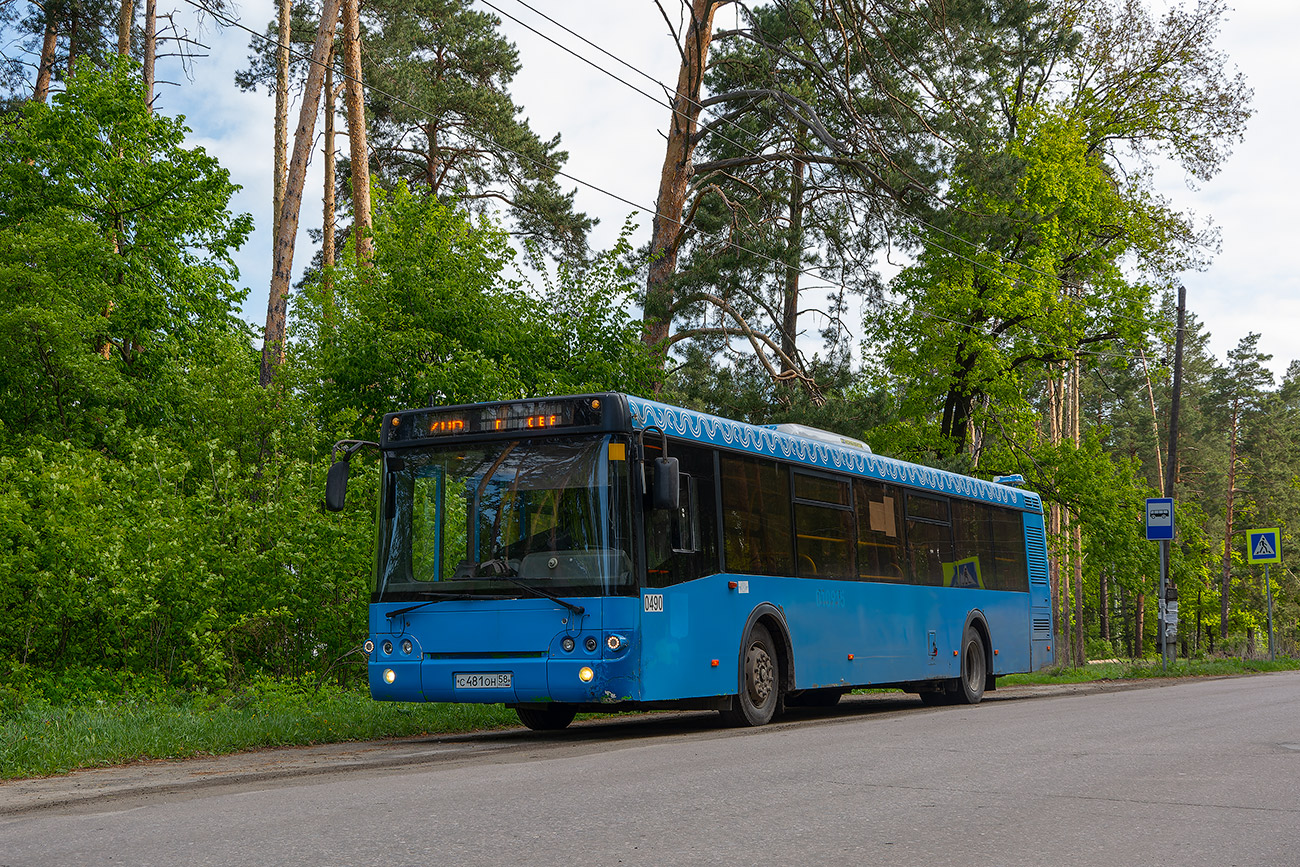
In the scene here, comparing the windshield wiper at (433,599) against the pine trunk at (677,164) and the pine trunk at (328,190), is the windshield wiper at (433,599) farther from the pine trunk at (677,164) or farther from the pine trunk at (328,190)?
the pine trunk at (328,190)

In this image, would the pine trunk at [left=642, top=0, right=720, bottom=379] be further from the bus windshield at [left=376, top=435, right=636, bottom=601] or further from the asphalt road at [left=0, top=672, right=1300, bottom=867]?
the asphalt road at [left=0, top=672, right=1300, bottom=867]

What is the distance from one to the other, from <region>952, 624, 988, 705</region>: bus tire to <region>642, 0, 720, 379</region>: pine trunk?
9.19 m

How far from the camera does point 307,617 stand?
14.8 metres

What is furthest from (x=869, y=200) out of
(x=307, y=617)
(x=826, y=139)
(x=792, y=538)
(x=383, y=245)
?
(x=307, y=617)

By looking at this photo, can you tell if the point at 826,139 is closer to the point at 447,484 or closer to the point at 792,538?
the point at 792,538

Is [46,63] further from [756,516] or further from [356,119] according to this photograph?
[756,516]

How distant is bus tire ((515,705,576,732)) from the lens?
13.4 m

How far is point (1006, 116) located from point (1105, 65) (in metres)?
4.03

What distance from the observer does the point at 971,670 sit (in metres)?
18.5

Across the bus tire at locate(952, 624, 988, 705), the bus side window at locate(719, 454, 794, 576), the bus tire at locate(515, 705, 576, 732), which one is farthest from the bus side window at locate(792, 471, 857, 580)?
the bus tire at locate(952, 624, 988, 705)

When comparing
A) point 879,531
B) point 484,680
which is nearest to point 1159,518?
point 879,531

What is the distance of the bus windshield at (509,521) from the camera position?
1130 centimetres

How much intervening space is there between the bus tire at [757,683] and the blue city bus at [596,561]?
3cm

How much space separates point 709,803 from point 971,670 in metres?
12.4
